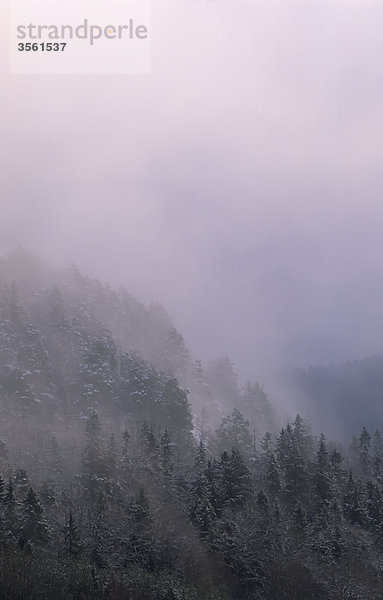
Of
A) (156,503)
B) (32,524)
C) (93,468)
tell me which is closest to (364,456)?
(156,503)

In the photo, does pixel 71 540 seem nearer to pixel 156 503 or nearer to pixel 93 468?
pixel 93 468

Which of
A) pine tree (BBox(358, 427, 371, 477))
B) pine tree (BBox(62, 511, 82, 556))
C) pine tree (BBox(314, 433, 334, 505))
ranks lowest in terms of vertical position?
pine tree (BBox(62, 511, 82, 556))

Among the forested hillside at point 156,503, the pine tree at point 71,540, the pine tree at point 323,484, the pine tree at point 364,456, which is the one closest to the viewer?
the forested hillside at point 156,503

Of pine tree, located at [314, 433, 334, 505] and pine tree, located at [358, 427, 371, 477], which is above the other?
pine tree, located at [358, 427, 371, 477]

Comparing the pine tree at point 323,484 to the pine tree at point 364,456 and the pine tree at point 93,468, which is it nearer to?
the pine tree at point 364,456

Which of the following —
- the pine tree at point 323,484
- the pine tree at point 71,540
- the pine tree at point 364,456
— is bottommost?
the pine tree at point 71,540

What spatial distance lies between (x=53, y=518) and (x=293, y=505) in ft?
181

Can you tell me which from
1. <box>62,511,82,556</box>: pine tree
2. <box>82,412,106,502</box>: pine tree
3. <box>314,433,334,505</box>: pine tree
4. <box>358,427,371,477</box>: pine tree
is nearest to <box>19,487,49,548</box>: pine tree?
<box>62,511,82,556</box>: pine tree

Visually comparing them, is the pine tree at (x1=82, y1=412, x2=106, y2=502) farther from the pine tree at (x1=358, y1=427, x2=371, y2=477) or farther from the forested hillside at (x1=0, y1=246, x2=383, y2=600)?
the pine tree at (x1=358, y1=427, x2=371, y2=477)

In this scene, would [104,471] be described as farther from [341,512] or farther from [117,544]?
[341,512]

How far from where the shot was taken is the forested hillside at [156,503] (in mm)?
112062

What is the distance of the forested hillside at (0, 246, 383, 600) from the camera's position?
368 feet

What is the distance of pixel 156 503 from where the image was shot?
454 feet

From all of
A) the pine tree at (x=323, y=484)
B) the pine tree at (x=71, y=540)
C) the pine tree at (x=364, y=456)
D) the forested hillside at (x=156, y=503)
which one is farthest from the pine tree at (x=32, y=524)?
the pine tree at (x=364, y=456)
